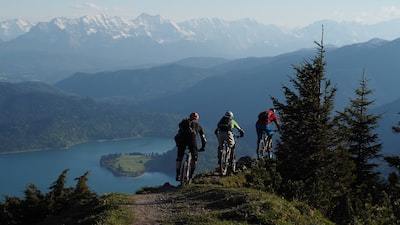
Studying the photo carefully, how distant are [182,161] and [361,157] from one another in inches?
667

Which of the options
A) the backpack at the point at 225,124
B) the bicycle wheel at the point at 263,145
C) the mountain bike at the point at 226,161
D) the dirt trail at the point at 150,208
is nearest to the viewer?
the dirt trail at the point at 150,208

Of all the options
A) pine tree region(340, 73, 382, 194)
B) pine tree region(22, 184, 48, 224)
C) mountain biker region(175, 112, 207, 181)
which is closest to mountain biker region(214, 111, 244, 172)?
mountain biker region(175, 112, 207, 181)

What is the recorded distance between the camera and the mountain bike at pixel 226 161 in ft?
83.7

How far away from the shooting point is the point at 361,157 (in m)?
35.8

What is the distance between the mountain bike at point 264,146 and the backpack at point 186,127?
28.4ft

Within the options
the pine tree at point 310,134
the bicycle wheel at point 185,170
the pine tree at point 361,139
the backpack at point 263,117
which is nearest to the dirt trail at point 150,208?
the bicycle wheel at point 185,170

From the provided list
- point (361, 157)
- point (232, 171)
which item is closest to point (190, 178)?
point (232, 171)

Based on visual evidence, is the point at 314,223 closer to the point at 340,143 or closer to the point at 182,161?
the point at 182,161

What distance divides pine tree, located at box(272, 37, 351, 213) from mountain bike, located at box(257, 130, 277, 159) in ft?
2.14

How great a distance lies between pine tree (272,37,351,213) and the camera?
27.4 meters

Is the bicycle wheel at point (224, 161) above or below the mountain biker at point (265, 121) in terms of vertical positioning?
below

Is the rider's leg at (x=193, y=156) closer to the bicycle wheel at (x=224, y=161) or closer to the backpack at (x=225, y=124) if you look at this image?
the backpack at (x=225, y=124)

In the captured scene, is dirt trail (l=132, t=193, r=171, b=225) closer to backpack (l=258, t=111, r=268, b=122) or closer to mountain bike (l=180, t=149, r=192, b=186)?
mountain bike (l=180, t=149, r=192, b=186)

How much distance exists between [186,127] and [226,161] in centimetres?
498
